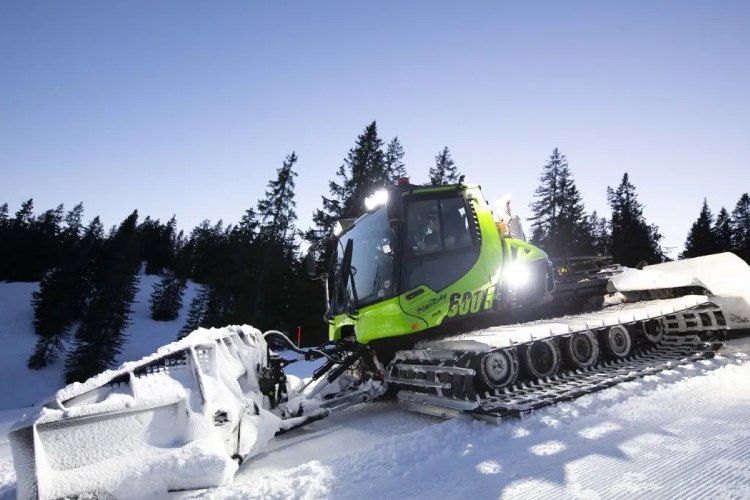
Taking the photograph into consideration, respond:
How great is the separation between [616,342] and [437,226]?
3.50m

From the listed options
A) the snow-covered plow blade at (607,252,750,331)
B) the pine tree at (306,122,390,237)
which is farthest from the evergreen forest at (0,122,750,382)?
the snow-covered plow blade at (607,252,750,331)

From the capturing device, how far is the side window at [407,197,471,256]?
5176mm

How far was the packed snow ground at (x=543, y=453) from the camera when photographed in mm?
2730

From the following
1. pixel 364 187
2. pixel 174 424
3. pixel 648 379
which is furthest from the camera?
pixel 364 187

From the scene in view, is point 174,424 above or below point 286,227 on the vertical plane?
below

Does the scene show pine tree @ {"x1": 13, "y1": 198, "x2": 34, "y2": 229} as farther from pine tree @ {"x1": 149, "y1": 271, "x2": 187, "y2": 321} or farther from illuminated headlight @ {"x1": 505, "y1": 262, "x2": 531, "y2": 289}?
illuminated headlight @ {"x1": 505, "y1": 262, "x2": 531, "y2": 289}

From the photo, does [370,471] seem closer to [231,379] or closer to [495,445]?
[495,445]

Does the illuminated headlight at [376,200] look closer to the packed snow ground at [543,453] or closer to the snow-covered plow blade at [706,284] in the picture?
the packed snow ground at [543,453]

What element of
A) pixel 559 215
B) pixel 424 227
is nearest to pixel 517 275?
pixel 424 227

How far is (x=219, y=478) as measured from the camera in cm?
293

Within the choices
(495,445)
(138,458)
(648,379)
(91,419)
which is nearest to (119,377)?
(91,419)

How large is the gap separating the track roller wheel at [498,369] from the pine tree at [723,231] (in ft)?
181

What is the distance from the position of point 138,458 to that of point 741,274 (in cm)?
1013

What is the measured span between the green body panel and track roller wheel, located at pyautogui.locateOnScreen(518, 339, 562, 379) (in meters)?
0.69
